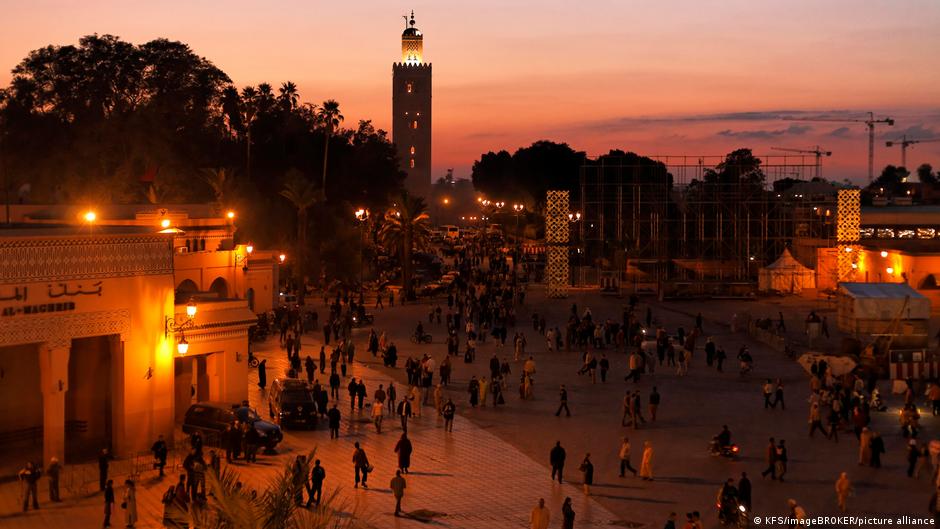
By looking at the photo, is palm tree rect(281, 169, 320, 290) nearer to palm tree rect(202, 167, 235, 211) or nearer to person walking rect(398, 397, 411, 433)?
palm tree rect(202, 167, 235, 211)

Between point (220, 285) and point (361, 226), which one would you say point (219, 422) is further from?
point (361, 226)

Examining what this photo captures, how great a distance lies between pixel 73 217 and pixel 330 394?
10857 mm

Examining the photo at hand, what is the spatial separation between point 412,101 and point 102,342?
121496mm

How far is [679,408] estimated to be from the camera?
26938mm

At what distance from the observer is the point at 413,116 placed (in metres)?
142

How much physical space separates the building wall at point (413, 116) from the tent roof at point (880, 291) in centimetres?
10676

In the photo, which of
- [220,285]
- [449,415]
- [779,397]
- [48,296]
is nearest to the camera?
[48,296]

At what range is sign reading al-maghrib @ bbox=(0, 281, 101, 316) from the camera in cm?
1884

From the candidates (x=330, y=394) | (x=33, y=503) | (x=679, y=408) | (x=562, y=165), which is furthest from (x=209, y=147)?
(x=562, y=165)

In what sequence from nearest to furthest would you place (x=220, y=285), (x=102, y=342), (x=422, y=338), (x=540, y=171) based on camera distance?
(x=102, y=342)
(x=220, y=285)
(x=422, y=338)
(x=540, y=171)

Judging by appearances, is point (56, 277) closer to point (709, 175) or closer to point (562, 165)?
point (709, 175)

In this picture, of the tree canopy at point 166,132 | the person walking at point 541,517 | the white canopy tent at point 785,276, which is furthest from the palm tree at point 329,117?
the person walking at point 541,517

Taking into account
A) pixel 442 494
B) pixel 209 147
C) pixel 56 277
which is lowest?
pixel 442 494

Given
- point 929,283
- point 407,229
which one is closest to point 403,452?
point 407,229
